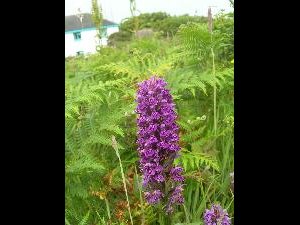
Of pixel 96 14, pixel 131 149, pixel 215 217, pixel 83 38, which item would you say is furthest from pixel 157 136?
pixel 83 38

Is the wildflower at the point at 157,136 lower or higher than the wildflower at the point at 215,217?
higher

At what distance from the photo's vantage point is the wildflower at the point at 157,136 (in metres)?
1.68

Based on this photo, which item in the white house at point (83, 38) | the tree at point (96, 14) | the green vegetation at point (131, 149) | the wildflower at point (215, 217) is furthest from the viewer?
the white house at point (83, 38)

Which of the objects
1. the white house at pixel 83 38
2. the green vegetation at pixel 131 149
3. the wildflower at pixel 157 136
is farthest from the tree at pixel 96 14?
the wildflower at pixel 157 136

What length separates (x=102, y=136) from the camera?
218 cm

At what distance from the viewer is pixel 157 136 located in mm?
1699

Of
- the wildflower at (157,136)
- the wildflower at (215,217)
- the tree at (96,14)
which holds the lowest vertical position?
the wildflower at (215,217)

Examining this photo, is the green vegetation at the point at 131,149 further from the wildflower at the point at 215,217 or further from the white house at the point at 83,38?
the white house at the point at 83,38

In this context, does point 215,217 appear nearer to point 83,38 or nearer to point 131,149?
point 131,149
